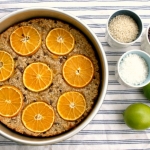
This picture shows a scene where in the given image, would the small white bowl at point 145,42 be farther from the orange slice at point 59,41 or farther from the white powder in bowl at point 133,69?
the orange slice at point 59,41

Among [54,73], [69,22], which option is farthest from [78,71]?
[69,22]

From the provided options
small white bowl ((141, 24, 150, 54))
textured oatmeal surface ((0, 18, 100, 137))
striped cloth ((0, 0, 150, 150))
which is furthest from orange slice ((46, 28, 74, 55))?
small white bowl ((141, 24, 150, 54))

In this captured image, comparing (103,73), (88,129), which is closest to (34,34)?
(103,73)

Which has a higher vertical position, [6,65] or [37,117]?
[6,65]

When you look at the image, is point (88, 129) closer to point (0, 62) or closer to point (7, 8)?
point (0, 62)

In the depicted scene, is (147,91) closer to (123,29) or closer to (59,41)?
(123,29)

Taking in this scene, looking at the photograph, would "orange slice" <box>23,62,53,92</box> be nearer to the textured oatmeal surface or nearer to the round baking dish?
the textured oatmeal surface

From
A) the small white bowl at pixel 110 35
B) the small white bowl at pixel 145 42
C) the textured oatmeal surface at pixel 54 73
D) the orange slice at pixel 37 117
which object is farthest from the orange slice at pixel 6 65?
the small white bowl at pixel 145 42
